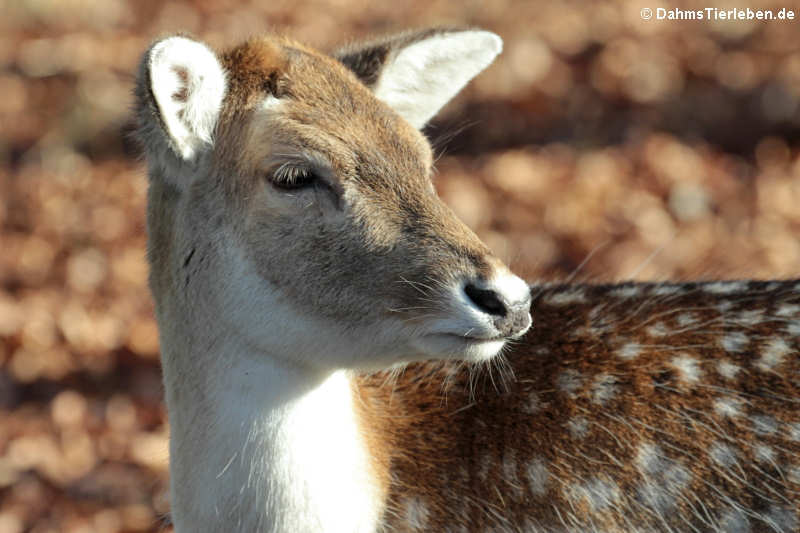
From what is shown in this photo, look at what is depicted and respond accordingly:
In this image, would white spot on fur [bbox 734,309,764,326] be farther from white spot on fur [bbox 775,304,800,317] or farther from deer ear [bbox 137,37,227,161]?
deer ear [bbox 137,37,227,161]

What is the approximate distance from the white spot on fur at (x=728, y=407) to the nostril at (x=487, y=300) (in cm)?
77

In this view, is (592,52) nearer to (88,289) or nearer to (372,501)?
(88,289)

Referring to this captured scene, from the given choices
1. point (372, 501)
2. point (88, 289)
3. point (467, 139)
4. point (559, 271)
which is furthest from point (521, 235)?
point (372, 501)

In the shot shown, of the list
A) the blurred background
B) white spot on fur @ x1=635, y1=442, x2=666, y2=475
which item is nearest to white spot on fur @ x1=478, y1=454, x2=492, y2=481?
white spot on fur @ x1=635, y1=442, x2=666, y2=475

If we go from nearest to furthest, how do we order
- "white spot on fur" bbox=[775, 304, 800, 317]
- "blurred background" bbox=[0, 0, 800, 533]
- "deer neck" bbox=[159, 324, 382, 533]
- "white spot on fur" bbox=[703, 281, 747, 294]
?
"deer neck" bbox=[159, 324, 382, 533] < "white spot on fur" bbox=[775, 304, 800, 317] < "white spot on fur" bbox=[703, 281, 747, 294] < "blurred background" bbox=[0, 0, 800, 533]

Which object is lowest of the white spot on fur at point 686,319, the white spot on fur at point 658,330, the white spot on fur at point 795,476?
the white spot on fur at point 795,476

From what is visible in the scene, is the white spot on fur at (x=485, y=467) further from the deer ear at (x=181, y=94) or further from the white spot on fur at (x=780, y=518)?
the deer ear at (x=181, y=94)

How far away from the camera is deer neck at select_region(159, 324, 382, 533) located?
8.66 feet

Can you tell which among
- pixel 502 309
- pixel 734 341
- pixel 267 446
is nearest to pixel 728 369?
pixel 734 341

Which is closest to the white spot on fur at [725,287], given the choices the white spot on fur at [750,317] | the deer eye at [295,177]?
the white spot on fur at [750,317]

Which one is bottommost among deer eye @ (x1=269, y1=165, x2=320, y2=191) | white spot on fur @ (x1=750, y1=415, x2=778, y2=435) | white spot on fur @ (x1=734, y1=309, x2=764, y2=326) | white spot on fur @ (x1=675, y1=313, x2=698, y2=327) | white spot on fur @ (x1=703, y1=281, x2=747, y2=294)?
white spot on fur @ (x1=750, y1=415, x2=778, y2=435)

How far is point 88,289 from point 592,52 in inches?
151

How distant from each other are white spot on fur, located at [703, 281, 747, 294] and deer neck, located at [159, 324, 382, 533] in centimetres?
114

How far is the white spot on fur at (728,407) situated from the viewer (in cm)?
271
